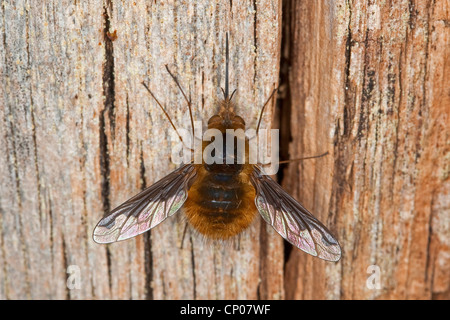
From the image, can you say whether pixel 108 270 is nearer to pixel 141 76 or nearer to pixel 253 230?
pixel 253 230

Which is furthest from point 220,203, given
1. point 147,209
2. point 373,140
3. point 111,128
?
point 373,140

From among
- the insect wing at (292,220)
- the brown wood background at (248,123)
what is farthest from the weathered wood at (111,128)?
the insect wing at (292,220)

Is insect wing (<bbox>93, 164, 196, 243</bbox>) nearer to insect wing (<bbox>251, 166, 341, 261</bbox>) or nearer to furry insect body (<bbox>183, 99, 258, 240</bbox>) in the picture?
furry insect body (<bbox>183, 99, 258, 240</bbox>)

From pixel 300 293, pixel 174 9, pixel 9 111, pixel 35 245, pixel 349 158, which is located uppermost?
pixel 174 9

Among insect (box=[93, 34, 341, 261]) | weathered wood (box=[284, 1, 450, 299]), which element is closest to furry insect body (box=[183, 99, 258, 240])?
insect (box=[93, 34, 341, 261])

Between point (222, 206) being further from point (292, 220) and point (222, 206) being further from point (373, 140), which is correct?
point (373, 140)

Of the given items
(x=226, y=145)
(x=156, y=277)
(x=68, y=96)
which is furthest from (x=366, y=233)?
(x=68, y=96)

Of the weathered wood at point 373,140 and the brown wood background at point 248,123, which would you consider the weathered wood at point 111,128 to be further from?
the weathered wood at point 373,140
